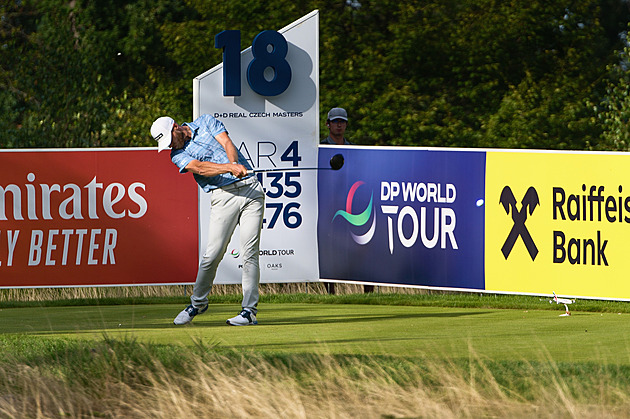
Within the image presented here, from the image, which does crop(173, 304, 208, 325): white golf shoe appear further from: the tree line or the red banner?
the tree line

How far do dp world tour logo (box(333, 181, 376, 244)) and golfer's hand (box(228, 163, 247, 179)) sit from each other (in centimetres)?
399

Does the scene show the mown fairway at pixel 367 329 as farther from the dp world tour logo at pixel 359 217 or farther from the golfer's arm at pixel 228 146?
the dp world tour logo at pixel 359 217

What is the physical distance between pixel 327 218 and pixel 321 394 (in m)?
7.13

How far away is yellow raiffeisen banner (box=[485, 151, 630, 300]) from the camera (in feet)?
38.2

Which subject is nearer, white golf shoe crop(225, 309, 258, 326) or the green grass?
the green grass

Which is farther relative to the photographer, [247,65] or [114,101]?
[114,101]

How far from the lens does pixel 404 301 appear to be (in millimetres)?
11867

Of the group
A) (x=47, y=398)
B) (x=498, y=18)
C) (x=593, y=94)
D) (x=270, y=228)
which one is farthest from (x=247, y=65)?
(x=593, y=94)

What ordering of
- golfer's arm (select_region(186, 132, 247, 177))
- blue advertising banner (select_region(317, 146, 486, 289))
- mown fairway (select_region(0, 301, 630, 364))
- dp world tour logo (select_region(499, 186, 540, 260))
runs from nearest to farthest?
mown fairway (select_region(0, 301, 630, 364)) → golfer's arm (select_region(186, 132, 247, 177)) → dp world tour logo (select_region(499, 186, 540, 260)) → blue advertising banner (select_region(317, 146, 486, 289))

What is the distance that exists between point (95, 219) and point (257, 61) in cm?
252

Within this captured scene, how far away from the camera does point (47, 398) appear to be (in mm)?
6512

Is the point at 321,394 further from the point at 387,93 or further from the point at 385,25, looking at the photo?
the point at 385,25

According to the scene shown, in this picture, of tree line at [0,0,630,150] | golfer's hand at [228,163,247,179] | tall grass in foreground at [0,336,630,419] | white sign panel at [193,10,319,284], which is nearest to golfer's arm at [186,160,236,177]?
A: golfer's hand at [228,163,247,179]

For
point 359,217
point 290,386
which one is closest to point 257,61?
point 359,217
